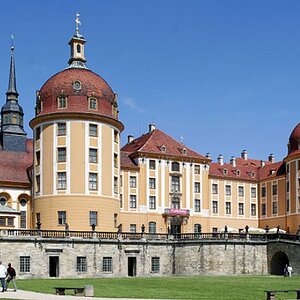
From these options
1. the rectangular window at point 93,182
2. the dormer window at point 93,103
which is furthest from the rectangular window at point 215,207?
the dormer window at point 93,103

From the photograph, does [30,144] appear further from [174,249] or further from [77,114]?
[174,249]

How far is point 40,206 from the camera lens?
221ft

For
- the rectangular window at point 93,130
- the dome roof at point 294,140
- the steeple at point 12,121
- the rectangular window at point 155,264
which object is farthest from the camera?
the dome roof at point 294,140

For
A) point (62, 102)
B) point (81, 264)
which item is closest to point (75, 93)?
point (62, 102)

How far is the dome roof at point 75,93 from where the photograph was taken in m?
67.8

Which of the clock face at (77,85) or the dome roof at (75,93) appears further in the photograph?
the clock face at (77,85)

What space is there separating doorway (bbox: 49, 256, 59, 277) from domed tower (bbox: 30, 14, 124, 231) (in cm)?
664

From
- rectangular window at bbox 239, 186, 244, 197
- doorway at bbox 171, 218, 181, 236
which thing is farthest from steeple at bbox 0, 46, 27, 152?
rectangular window at bbox 239, 186, 244, 197

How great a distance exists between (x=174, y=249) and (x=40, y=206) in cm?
1335

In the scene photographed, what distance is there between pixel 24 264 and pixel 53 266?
2.95 metres

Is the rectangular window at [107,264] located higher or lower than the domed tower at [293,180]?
lower

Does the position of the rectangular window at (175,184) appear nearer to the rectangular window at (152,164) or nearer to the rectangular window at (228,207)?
the rectangular window at (152,164)

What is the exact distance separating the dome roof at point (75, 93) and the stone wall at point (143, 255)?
13.7m

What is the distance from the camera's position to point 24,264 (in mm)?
57312
